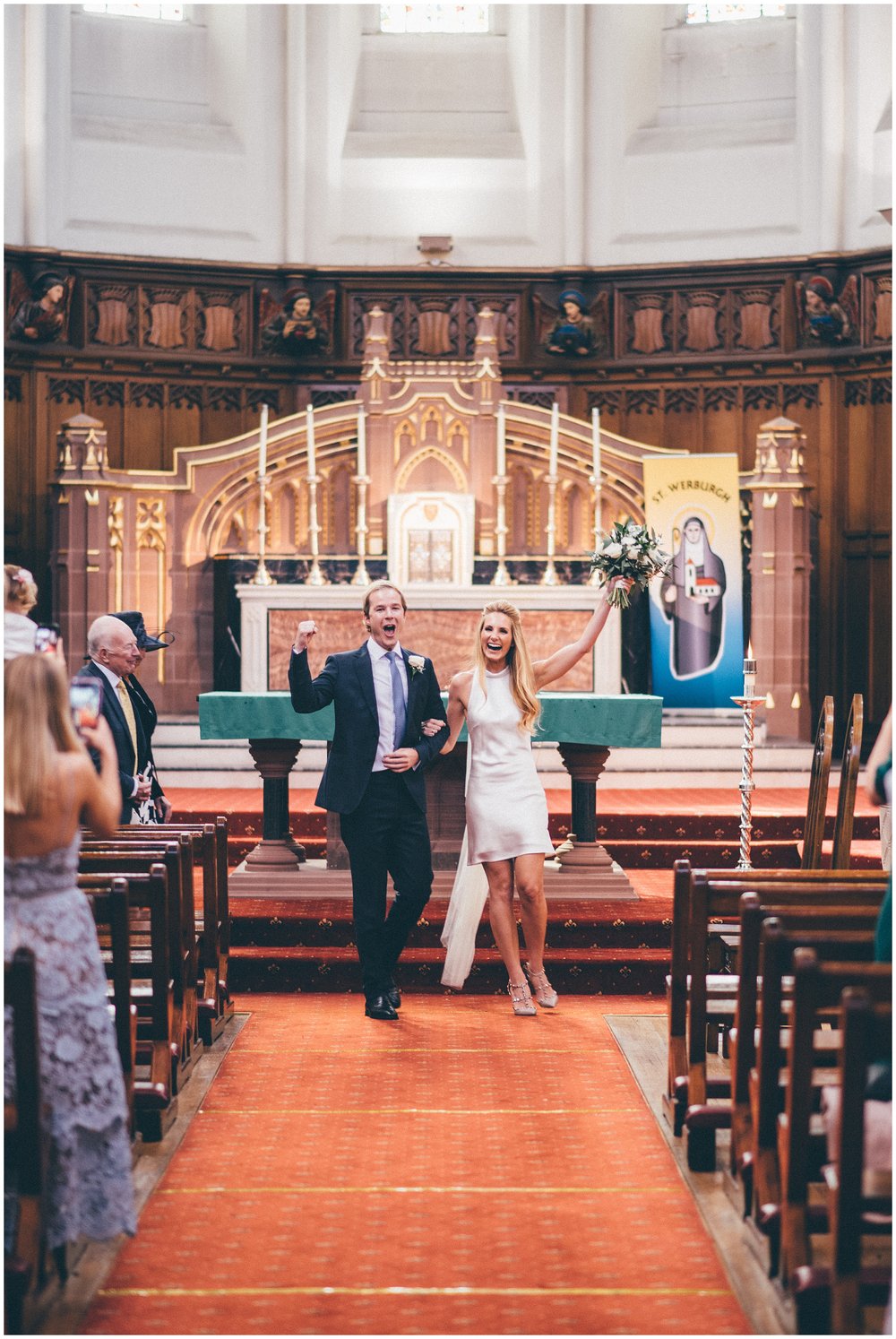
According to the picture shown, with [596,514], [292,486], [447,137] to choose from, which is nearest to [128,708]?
[596,514]

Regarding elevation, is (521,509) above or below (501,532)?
above

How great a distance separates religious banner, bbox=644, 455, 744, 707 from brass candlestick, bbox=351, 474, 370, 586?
2.15 meters

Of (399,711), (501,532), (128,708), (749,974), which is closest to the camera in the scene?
(749,974)

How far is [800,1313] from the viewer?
10.8 ft

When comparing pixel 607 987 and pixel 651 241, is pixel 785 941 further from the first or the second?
pixel 651 241

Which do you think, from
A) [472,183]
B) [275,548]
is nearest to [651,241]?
[472,183]

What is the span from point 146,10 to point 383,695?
10.3m

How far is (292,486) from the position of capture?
12328 millimetres

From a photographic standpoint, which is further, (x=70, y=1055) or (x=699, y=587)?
(x=699, y=587)

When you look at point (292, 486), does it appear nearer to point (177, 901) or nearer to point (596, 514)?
point (596, 514)

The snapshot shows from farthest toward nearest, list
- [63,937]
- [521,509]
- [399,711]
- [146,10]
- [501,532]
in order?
[146,10], [521,509], [501,532], [399,711], [63,937]

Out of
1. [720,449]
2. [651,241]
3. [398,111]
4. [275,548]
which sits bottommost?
[275,548]

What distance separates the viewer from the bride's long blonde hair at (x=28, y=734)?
132 inches

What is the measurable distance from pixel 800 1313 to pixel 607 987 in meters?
3.56
